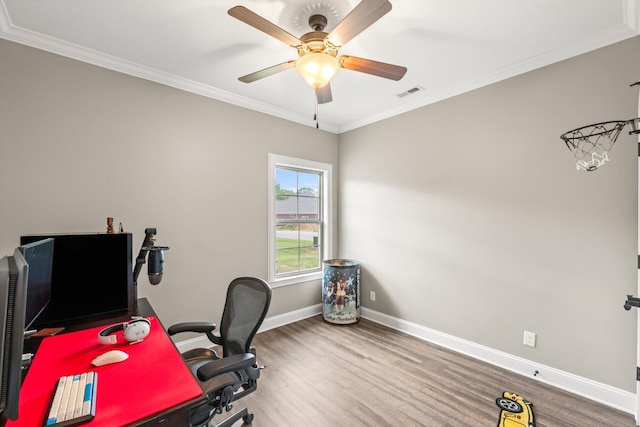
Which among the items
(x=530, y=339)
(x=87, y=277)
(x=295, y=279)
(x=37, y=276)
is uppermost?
(x=37, y=276)

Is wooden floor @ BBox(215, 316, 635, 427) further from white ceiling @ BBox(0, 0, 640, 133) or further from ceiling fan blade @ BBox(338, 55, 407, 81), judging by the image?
white ceiling @ BBox(0, 0, 640, 133)

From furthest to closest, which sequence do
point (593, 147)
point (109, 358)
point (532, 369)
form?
1. point (532, 369)
2. point (593, 147)
3. point (109, 358)

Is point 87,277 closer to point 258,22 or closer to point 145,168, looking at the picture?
point 145,168

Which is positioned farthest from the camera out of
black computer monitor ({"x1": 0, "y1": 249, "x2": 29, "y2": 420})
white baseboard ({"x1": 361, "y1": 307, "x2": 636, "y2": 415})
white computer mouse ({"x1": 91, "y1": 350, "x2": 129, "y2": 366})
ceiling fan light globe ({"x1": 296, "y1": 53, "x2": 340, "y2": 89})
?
white baseboard ({"x1": 361, "y1": 307, "x2": 636, "y2": 415})

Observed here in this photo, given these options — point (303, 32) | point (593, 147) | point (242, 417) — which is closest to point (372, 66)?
point (303, 32)

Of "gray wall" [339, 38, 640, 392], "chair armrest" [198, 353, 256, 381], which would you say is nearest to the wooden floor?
"gray wall" [339, 38, 640, 392]

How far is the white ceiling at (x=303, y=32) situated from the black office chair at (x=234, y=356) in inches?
72.9

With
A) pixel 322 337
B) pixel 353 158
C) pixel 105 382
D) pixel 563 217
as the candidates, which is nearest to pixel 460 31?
pixel 563 217

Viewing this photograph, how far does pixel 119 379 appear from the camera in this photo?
1.18 metres

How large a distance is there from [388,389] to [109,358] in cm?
201

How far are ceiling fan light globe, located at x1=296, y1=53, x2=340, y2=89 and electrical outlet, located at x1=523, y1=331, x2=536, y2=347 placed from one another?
2.75 m

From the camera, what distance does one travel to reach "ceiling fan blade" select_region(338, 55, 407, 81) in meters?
1.84

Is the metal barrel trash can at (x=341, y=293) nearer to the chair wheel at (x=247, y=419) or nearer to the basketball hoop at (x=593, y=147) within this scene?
the chair wheel at (x=247, y=419)

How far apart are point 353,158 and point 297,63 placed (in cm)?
238
